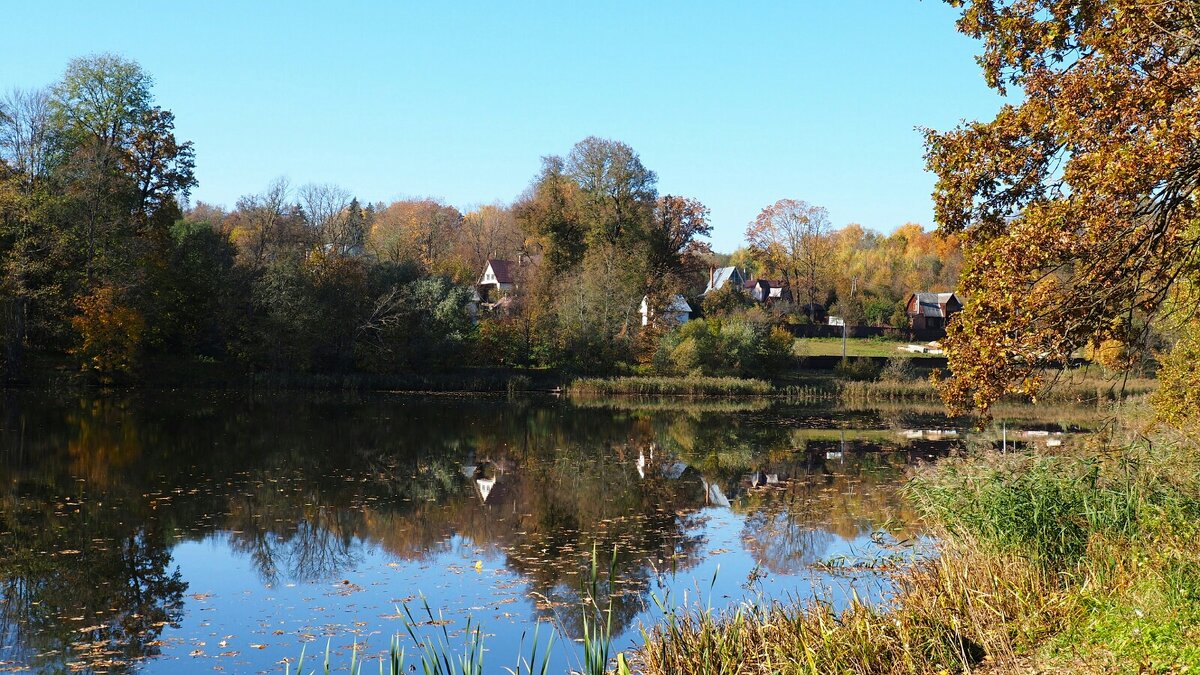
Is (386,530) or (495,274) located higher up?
(495,274)

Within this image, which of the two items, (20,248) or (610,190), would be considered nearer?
(20,248)

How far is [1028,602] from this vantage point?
764cm

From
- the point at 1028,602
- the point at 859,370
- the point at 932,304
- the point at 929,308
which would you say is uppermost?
the point at 932,304

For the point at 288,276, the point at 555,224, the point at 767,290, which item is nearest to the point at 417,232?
the point at 555,224

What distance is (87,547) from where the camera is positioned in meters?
12.4

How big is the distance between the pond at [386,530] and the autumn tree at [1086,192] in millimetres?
2601

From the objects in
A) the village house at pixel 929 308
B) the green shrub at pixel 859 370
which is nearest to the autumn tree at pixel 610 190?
the green shrub at pixel 859 370

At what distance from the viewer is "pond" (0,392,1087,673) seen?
938 cm

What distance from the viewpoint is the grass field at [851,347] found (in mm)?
59438

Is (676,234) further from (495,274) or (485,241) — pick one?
(485,241)

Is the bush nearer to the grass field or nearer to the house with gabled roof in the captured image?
the house with gabled roof

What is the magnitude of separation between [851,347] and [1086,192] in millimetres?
57212

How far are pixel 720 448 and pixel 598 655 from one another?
21.0m

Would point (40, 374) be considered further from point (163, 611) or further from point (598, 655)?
point (598, 655)
